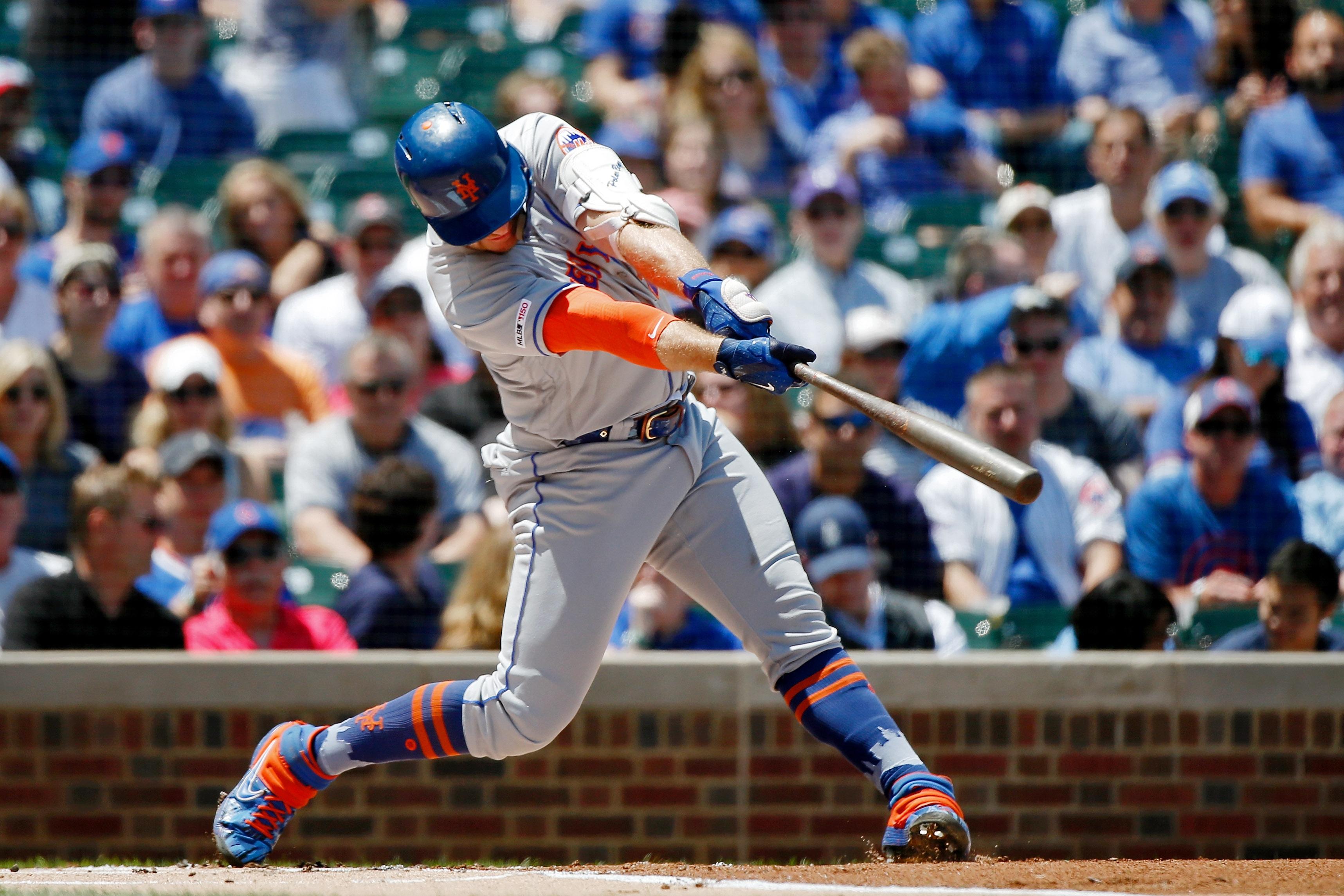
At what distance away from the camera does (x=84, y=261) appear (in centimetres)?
560

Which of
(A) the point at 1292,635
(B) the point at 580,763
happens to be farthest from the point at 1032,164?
(B) the point at 580,763

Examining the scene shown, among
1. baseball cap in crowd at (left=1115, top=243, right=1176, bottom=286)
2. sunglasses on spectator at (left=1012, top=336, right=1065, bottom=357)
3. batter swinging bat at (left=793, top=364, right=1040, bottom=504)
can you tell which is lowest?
batter swinging bat at (left=793, top=364, right=1040, bottom=504)

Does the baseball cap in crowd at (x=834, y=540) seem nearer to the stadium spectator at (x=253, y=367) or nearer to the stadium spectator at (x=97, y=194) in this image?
the stadium spectator at (x=253, y=367)

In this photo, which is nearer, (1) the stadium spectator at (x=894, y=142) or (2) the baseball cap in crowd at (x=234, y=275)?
(2) the baseball cap in crowd at (x=234, y=275)

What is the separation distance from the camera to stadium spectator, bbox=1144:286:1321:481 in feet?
17.6

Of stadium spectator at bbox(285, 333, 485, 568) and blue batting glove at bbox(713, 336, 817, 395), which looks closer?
blue batting glove at bbox(713, 336, 817, 395)

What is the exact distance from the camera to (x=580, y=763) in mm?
4402

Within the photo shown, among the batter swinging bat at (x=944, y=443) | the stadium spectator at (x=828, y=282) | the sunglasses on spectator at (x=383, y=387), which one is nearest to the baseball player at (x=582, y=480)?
the batter swinging bat at (x=944, y=443)

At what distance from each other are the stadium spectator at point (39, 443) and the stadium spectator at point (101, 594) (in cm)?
37

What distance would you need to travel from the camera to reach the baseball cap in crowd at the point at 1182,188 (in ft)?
20.4

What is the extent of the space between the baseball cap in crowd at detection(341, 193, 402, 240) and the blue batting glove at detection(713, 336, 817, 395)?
11.9ft

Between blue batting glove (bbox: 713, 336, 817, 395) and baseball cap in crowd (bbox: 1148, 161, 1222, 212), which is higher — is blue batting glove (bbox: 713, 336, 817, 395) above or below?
below

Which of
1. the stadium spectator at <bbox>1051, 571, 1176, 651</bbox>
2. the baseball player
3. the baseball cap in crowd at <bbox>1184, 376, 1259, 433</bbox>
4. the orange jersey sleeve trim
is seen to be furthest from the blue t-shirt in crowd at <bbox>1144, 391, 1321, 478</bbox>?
the orange jersey sleeve trim

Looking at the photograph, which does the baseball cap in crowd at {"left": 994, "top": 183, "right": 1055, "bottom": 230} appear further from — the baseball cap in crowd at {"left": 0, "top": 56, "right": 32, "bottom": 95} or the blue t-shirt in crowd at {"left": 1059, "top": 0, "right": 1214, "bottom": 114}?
the baseball cap in crowd at {"left": 0, "top": 56, "right": 32, "bottom": 95}
